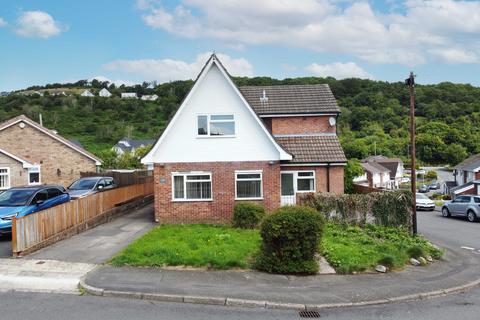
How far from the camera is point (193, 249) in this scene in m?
12.7

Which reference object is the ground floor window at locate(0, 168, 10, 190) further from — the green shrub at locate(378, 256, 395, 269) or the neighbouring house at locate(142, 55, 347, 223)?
the green shrub at locate(378, 256, 395, 269)

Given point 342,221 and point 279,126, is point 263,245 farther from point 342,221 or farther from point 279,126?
point 279,126

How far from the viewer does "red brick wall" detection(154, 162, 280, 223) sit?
1866 cm

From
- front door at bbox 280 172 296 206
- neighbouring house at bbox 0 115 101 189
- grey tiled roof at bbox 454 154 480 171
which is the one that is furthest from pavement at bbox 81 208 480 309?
grey tiled roof at bbox 454 154 480 171

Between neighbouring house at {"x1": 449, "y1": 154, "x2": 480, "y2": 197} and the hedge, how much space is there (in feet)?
111

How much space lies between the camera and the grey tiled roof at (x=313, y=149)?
818 inches

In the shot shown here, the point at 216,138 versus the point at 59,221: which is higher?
the point at 216,138

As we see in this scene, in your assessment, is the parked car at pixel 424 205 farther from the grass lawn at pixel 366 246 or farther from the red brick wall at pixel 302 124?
the grass lawn at pixel 366 246

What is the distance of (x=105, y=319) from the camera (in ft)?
25.8

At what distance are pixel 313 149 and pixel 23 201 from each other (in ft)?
43.1

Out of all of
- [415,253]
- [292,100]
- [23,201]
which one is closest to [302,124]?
[292,100]

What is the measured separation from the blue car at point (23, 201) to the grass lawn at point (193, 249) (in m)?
4.33

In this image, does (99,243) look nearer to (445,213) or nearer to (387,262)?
(387,262)

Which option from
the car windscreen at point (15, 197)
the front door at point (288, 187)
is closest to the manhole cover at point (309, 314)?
the car windscreen at point (15, 197)
